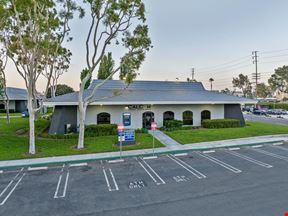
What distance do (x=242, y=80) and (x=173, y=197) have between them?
315 feet

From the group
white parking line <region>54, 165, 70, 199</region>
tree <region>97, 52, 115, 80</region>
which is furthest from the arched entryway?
tree <region>97, 52, 115, 80</region>

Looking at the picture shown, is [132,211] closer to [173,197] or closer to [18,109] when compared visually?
[173,197]

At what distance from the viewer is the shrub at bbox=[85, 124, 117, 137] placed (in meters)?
17.7

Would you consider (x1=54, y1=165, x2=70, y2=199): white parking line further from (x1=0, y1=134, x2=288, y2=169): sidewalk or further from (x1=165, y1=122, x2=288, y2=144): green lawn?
(x1=165, y1=122, x2=288, y2=144): green lawn

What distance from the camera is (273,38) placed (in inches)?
1198

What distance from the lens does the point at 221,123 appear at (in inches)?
859

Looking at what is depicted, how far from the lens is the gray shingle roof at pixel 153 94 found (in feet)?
63.5

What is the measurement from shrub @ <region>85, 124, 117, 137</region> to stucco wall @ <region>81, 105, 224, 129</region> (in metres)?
1.90

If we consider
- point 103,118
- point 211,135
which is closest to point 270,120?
point 211,135

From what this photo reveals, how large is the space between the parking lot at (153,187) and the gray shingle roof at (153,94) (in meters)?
8.63

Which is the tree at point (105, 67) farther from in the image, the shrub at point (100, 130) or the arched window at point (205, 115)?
the arched window at point (205, 115)

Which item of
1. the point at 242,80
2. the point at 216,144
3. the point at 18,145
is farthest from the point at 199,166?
the point at 242,80

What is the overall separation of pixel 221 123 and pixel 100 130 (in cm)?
1376

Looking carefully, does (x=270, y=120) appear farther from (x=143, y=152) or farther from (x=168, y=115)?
(x=143, y=152)
